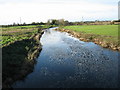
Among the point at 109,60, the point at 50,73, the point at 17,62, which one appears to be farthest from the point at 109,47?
the point at 17,62

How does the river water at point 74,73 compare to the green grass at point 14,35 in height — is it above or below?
below

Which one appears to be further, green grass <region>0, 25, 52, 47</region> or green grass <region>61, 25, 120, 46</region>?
green grass <region>61, 25, 120, 46</region>

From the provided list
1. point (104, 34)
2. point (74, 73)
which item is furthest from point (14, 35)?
point (74, 73)

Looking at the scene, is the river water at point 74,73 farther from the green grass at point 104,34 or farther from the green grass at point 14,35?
the green grass at point 14,35

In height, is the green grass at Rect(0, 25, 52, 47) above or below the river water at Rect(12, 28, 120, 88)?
above

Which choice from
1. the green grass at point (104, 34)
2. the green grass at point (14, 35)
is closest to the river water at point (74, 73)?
the green grass at point (104, 34)

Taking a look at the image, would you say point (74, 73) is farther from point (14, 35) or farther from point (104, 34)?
point (14, 35)

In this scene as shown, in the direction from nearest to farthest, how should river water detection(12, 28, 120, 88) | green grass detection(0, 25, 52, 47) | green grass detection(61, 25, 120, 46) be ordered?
river water detection(12, 28, 120, 88) < green grass detection(0, 25, 52, 47) < green grass detection(61, 25, 120, 46)

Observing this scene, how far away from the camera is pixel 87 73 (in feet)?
65.2

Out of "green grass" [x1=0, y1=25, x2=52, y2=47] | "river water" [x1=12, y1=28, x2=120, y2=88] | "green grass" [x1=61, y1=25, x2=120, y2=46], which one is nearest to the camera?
"river water" [x1=12, y1=28, x2=120, y2=88]

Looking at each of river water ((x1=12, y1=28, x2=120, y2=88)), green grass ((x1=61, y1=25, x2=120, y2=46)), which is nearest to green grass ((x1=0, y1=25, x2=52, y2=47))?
river water ((x1=12, y1=28, x2=120, y2=88))

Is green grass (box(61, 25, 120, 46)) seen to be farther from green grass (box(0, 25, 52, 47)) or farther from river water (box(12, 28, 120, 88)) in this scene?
green grass (box(0, 25, 52, 47))

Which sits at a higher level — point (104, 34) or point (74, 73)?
point (104, 34)

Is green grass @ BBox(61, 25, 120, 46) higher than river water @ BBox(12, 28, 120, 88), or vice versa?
green grass @ BBox(61, 25, 120, 46)
